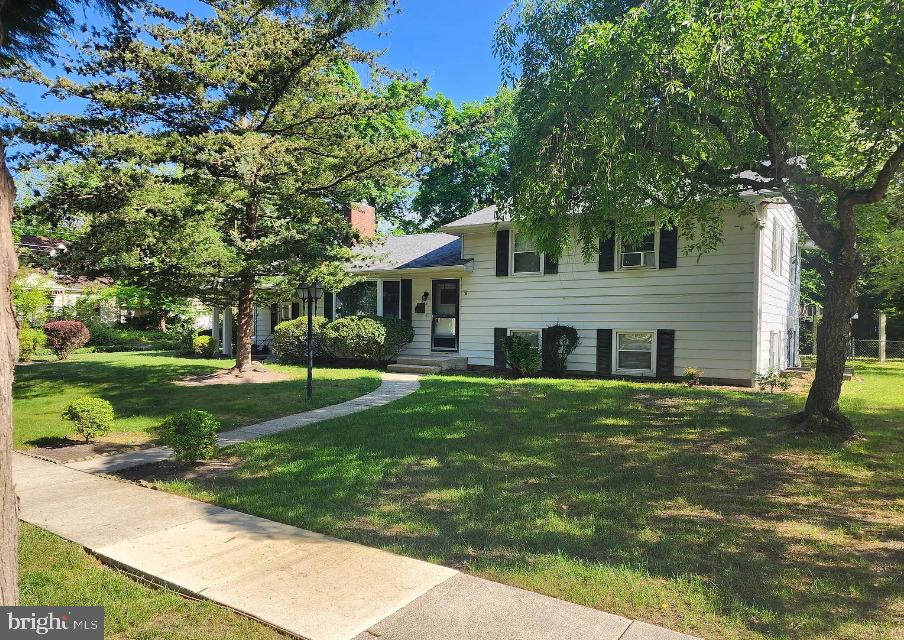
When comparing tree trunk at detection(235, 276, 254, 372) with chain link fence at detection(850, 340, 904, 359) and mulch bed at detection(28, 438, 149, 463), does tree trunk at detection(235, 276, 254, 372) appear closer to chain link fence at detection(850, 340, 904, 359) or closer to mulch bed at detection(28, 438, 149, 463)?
mulch bed at detection(28, 438, 149, 463)

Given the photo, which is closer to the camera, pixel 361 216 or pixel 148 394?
pixel 148 394

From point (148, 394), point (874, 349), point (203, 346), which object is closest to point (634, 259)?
point (148, 394)

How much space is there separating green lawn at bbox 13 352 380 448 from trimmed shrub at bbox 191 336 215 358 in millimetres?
3957

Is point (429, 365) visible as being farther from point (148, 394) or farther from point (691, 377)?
point (148, 394)

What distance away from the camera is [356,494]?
5.45 meters

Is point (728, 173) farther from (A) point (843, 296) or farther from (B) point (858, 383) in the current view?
(B) point (858, 383)

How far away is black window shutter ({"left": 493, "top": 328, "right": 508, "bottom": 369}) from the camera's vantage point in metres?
16.1

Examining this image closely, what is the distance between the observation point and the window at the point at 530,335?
1566cm

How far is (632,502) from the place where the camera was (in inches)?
206

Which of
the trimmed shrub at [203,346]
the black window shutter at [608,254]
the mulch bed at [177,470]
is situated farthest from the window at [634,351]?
the trimmed shrub at [203,346]

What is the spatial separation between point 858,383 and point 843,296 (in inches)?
318

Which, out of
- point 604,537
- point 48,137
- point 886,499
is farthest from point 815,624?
point 48,137

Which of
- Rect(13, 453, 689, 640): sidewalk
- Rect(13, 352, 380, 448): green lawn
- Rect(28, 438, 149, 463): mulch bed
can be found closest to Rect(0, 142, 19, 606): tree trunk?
Rect(13, 453, 689, 640): sidewalk

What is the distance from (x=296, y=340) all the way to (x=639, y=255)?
10854 millimetres
